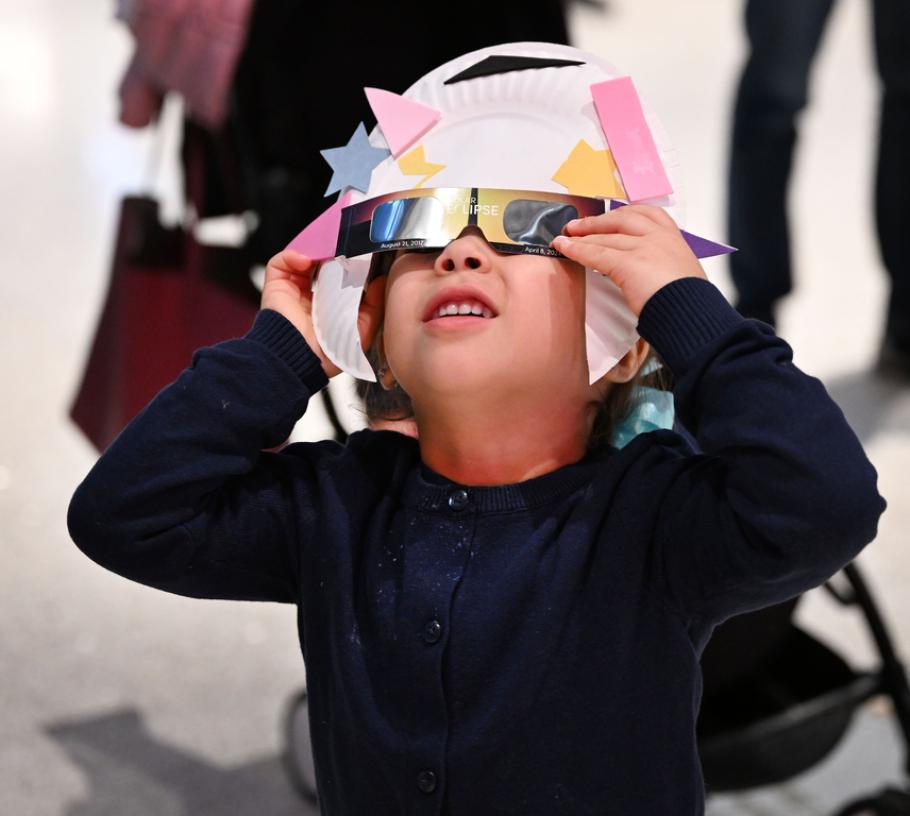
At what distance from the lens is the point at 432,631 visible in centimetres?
96

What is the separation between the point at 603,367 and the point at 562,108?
18cm

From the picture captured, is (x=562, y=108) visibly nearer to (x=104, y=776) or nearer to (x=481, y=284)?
(x=481, y=284)

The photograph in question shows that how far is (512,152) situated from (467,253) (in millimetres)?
88

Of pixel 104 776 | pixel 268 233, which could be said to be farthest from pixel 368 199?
pixel 104 776

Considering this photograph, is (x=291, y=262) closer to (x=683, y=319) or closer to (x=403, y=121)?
(x=403, y=121)

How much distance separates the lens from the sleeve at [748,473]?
0.85 meters

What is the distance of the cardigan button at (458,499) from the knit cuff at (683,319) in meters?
0.17

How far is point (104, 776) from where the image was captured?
68.3 inches

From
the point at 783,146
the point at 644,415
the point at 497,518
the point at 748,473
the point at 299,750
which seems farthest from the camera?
the point at 783,146

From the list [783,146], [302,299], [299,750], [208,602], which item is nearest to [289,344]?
[302,299]

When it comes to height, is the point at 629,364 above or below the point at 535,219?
below

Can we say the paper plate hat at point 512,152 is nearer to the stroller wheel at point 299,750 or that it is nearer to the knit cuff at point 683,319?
the knit cuff at point 683,319

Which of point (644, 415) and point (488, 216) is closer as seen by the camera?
point (488, 216)

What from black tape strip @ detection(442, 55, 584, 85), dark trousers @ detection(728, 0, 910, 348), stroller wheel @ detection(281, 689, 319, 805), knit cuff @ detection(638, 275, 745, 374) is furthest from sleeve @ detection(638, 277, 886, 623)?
dark trousers @ detection(728, 0, 910, 348)
